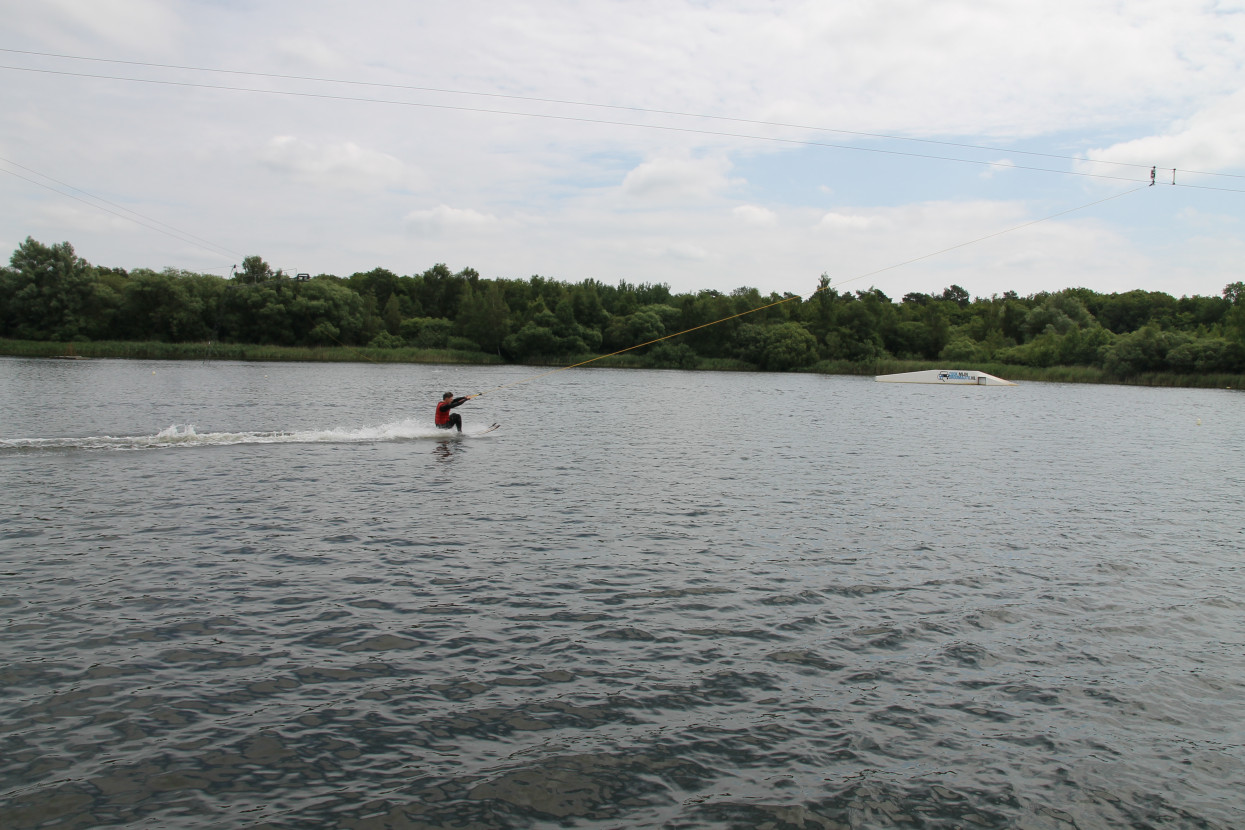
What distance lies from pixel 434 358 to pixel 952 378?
69.0 meters

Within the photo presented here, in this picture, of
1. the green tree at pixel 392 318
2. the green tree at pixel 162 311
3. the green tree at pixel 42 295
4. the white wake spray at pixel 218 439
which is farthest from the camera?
the green tree at pixel 392 318

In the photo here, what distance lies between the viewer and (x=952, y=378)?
321ft

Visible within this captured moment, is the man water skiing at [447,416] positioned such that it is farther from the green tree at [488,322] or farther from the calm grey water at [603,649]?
the green tree at [488,322]

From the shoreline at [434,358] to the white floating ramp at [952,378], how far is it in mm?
17370

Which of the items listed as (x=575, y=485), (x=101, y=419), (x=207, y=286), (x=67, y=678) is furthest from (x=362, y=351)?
(x=67, y=678)

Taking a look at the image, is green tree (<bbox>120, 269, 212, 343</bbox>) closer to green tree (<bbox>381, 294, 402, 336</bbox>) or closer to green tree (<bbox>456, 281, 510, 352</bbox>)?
green tree (<bbox>381, 294, 402, 336</bbox>)

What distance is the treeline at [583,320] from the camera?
102m

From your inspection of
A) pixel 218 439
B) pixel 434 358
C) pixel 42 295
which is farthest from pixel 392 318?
pixel 218 439

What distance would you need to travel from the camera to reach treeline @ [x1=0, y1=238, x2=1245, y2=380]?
102m

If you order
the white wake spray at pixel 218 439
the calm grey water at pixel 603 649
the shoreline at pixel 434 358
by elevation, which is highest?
the shoreline at pixel 434 358

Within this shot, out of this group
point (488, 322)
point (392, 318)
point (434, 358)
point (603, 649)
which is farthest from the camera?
point (392, 318)

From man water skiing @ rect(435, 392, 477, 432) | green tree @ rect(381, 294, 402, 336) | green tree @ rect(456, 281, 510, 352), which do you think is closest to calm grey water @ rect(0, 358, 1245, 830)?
man water skiing @ rect(435, 392, 477, 432)

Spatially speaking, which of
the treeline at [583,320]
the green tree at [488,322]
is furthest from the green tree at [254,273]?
the green tree at [488,322]

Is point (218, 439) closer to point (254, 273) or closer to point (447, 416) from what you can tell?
point (447, 416)
